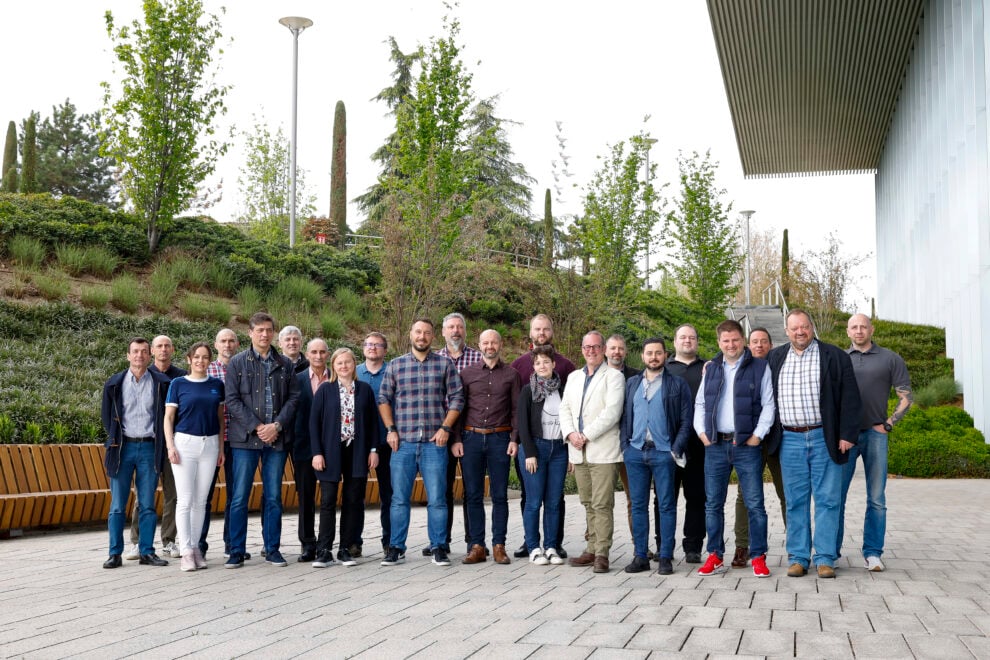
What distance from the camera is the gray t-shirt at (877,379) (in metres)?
6.98

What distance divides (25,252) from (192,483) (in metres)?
9.88

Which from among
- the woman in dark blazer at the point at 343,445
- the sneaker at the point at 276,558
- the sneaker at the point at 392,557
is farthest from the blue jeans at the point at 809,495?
the sneaker at the point at 276,558

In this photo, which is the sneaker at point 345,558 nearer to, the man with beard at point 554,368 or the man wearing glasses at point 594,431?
the man with beard at point 554,368

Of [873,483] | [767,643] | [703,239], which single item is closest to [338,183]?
[703,239]

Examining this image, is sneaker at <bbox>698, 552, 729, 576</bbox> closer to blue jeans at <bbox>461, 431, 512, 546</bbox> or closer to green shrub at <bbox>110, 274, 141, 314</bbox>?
blue jeans at <bbox>461, 431, 512, 546</bbox>

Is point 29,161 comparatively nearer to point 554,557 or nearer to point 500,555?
point 500,555

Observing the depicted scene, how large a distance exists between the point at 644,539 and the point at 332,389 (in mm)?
2665

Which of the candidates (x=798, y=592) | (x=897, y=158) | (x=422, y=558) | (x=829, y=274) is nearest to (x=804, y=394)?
(x=798, y=592)

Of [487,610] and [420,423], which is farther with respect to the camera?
[420,423]

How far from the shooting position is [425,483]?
7.38m

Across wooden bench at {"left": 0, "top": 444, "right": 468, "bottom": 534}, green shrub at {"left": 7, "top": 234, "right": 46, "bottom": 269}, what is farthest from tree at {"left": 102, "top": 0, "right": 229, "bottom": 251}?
wooden bench at {"left": 0, "top": 444, "right": 468, "bottom": 534}

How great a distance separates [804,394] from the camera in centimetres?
664

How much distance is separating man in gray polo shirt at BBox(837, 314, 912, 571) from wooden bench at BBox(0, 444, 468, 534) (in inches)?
246

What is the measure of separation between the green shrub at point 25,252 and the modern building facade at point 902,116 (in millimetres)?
14494
